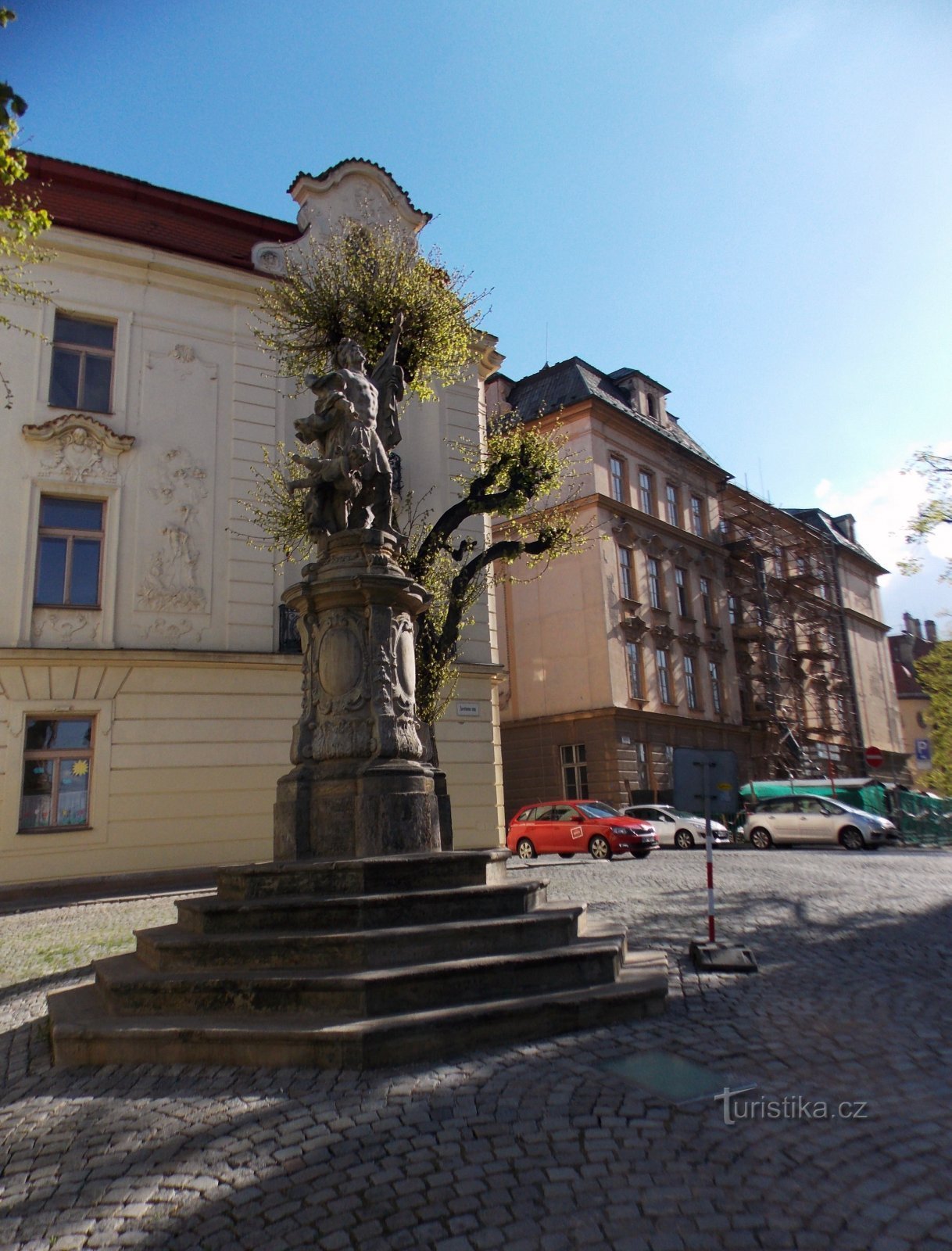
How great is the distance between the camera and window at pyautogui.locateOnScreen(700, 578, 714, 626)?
121ft

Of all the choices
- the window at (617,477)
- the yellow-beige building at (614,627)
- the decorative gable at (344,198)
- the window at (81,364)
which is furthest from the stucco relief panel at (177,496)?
the window at (617,477)

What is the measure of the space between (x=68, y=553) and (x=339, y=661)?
10264mm

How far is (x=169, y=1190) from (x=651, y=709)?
2931 cm

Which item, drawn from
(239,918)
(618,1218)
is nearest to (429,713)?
(239,918)

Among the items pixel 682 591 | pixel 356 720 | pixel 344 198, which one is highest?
pixel 344 198

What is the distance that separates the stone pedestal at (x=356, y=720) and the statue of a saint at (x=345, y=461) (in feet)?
1.21

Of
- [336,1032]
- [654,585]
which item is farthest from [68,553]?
[654,585]

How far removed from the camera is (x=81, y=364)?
1639cm

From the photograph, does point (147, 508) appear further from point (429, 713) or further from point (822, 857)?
point (822, 857)

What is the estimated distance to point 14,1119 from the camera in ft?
13.9

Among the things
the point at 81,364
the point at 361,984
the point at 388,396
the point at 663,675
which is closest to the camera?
the point at 361,984

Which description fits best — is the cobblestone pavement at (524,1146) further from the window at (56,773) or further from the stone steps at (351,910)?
the window at (56,773)

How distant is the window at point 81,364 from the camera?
53.1ft

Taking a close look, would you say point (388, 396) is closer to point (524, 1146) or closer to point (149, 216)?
point (524, 1146)
